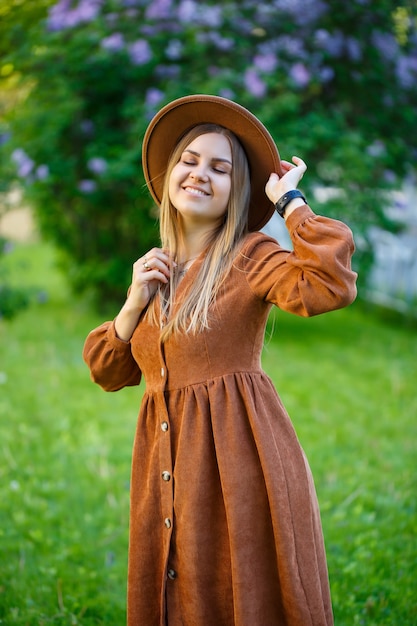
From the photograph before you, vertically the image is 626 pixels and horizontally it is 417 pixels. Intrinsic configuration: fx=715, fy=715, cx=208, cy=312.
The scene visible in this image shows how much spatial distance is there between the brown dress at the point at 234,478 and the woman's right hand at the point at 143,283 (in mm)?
78

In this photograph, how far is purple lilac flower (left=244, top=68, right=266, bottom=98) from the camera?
6355mm

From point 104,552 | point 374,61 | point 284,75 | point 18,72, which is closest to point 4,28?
point 18,72

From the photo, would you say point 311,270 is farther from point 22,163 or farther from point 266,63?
point 22,163

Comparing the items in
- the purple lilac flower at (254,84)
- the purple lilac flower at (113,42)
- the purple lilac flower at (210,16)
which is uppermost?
the purple lilac flower at (210,16)

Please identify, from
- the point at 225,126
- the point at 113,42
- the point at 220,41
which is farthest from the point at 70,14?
the point at 225,126

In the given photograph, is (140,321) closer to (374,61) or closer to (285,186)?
(285,186)

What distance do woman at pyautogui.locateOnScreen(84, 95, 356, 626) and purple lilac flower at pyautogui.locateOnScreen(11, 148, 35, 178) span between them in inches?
182

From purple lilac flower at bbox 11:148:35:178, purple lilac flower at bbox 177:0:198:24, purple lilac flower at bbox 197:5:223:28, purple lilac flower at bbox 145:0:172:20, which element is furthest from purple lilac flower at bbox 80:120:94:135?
purple lilac flower at bbox 197:5:223:28

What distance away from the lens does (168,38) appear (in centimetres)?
685

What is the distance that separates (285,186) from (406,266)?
808 centimetres

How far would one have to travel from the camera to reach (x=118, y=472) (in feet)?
13.7

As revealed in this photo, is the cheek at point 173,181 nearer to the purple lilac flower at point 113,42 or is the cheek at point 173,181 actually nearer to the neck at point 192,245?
the neck at point 192,245

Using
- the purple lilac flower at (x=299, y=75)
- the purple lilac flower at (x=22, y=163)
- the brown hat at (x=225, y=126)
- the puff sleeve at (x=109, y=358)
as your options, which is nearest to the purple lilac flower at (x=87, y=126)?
the purple lilac flower at (x=22, y=163)

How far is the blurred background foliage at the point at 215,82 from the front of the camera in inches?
259
